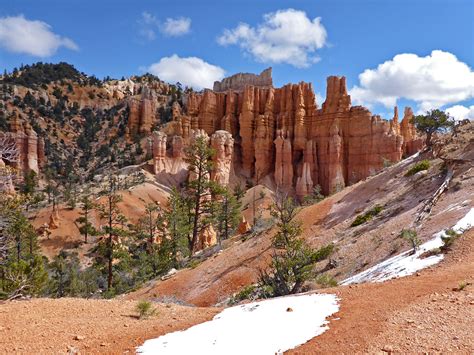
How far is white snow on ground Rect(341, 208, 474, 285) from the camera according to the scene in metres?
9.38

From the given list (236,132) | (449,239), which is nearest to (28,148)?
(236,132)

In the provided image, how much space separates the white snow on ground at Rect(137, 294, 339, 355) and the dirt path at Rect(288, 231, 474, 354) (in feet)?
1.15

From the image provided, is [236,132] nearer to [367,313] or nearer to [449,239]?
[449,239]

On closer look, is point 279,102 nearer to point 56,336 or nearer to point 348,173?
point 348,173

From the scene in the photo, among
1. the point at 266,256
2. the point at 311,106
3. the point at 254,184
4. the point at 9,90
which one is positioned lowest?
the point at 266,256

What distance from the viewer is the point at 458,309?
5988mm

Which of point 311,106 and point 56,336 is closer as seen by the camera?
point 56,336

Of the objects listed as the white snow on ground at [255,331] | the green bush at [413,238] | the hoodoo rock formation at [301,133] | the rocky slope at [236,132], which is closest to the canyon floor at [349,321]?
the white snow on ground at [255,331]

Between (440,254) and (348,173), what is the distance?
52.1 metres

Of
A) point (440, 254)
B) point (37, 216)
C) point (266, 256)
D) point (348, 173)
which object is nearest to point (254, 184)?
point (348, 173)

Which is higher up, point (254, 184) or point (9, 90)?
point (9, 90)

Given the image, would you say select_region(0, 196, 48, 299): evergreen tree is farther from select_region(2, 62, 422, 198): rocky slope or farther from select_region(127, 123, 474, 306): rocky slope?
select_region(2, 62, 422, 198): rocky slope

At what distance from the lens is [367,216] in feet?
64.1

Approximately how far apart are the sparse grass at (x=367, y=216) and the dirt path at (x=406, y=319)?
11.3 m
